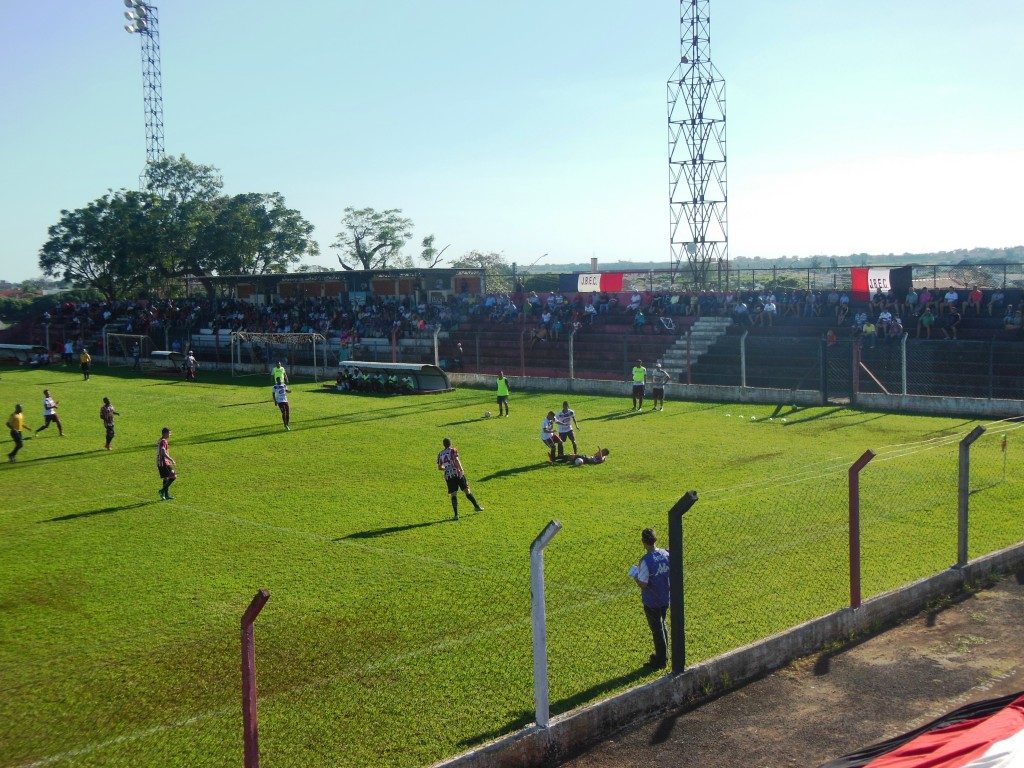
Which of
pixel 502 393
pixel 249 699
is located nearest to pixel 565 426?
→ pixel 502 393

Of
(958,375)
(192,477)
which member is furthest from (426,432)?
(958,375)

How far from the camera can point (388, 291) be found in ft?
181

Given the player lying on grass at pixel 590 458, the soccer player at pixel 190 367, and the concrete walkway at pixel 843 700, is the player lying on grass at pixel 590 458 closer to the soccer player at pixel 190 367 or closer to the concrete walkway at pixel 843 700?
the concrete walkway at pixel 843 700

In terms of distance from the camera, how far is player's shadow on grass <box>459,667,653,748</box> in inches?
326

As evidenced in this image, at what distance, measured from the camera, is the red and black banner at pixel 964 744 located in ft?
16.6

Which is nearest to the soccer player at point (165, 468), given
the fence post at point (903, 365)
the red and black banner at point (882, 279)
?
the fence post at point (903, 365)

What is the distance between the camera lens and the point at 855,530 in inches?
400

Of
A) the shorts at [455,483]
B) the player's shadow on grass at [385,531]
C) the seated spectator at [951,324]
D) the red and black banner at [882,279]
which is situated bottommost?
the player's shadow on grass at [385,531]

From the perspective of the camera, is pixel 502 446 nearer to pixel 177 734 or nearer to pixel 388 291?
pixel 177 734

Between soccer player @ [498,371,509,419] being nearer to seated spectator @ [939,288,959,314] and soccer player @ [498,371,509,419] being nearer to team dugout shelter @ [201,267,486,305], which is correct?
seated spectator @ [939,288,959,314]

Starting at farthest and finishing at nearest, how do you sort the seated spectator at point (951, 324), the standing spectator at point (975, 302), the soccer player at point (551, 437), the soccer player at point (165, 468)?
the standing spectator at point (975, 302), the seated spectator at point (951, 324), the soccer player at point (551, 437), the soccer player at point (165, 468)

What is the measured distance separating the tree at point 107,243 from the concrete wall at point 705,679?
6314 centimetres

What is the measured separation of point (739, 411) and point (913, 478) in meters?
11.1

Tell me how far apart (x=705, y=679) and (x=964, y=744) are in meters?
3.96
